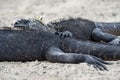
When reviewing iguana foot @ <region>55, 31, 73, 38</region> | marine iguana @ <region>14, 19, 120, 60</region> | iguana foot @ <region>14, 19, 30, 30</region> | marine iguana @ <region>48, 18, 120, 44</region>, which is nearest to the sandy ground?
marine iguana @ <region>14, 19, 120, 60</region>

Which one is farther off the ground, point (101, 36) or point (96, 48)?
point (101, 36)

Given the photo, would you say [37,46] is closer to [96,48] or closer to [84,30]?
[96,48]

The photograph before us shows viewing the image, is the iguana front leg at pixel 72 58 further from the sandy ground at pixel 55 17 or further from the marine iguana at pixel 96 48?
the marine iguana at pixel 96 48

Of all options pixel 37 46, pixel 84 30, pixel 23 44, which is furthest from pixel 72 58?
pixel 84 30

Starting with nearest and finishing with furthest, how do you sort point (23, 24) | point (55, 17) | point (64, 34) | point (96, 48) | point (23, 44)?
point (96, 48) < point (23, 44) < point (64, 34) < point (23, 24) < point (55, 17)

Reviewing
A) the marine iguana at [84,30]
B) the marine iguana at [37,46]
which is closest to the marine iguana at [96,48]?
the marine iguana at [37,46]

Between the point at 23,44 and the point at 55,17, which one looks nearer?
the point at 23,44

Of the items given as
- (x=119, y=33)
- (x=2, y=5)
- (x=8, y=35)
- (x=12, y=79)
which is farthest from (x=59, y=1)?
(x=12, y=79)
